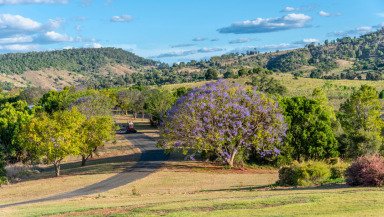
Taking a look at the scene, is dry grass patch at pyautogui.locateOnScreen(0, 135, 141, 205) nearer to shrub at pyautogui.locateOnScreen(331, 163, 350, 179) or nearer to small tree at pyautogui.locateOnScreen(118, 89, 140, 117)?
shrub at pyautogui.locateOnScreen(331, 163, 350, 179)

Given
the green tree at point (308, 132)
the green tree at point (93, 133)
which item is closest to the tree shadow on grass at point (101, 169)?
the green tree at point (93, 133)

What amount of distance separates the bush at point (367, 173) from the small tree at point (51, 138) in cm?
2434

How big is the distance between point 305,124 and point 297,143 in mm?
2185

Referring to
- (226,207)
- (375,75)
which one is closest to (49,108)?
(226,207)

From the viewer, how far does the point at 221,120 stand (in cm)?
2595

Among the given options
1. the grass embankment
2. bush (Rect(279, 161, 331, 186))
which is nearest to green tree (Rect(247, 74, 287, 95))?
the grass embankment

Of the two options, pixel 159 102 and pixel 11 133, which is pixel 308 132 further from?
pixel 11 133

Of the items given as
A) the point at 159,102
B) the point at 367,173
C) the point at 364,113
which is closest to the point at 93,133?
the point at 367,173

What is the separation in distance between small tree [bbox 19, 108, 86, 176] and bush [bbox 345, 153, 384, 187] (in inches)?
958

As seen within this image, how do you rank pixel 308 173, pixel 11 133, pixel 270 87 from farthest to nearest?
1. pixel 270 87
2. pixel 11 133
3. pixel 308 173

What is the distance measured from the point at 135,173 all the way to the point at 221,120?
951 centimetres

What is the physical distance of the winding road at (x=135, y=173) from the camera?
21.1 meters

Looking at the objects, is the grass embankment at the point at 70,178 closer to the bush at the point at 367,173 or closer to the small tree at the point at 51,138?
the small tree at the point at 51,138

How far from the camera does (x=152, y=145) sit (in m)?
46.0
